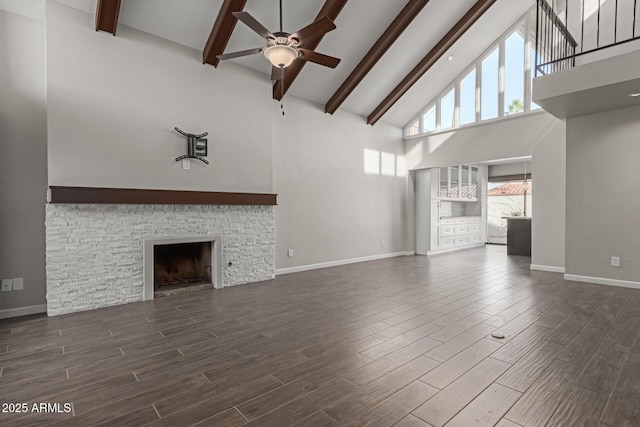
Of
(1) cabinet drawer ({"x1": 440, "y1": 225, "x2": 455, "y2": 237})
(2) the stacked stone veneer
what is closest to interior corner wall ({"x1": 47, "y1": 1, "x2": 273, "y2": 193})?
(2) the stacked stone veneer

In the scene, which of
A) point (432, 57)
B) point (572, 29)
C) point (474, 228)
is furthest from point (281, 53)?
point (474, 228)

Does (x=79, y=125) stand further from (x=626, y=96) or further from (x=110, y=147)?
(x=626, y=96)

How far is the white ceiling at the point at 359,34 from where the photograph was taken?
419 centimetres

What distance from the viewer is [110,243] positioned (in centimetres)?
399

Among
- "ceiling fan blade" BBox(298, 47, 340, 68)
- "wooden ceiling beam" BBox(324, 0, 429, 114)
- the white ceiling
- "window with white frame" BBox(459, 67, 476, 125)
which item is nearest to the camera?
"ceiling fan blade" BBox(298, 47, 340, 68)

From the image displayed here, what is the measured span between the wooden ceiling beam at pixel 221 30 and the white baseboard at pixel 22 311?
3727mm

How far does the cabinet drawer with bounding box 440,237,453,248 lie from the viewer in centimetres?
878

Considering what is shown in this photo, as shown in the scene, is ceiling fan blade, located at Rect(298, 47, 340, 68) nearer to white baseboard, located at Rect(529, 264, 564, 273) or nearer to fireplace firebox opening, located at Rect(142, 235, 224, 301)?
fireplace firebox opening, located at Rect(142, 235, 224, 301)

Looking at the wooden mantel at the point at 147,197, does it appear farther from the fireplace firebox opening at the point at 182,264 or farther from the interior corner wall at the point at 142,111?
the fireplace firebox opening at the point at 182,264

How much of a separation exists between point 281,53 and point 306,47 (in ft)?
6.35

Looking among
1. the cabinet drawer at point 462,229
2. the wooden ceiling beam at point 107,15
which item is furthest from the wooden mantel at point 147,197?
the cabinet drawer at point 462,229

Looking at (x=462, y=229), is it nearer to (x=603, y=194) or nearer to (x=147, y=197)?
(x=603, y=194)

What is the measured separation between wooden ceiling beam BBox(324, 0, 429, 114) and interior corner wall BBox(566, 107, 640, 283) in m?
3.08

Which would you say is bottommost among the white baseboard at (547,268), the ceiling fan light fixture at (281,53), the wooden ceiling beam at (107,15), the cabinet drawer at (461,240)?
the white baseboard at (547,268)
